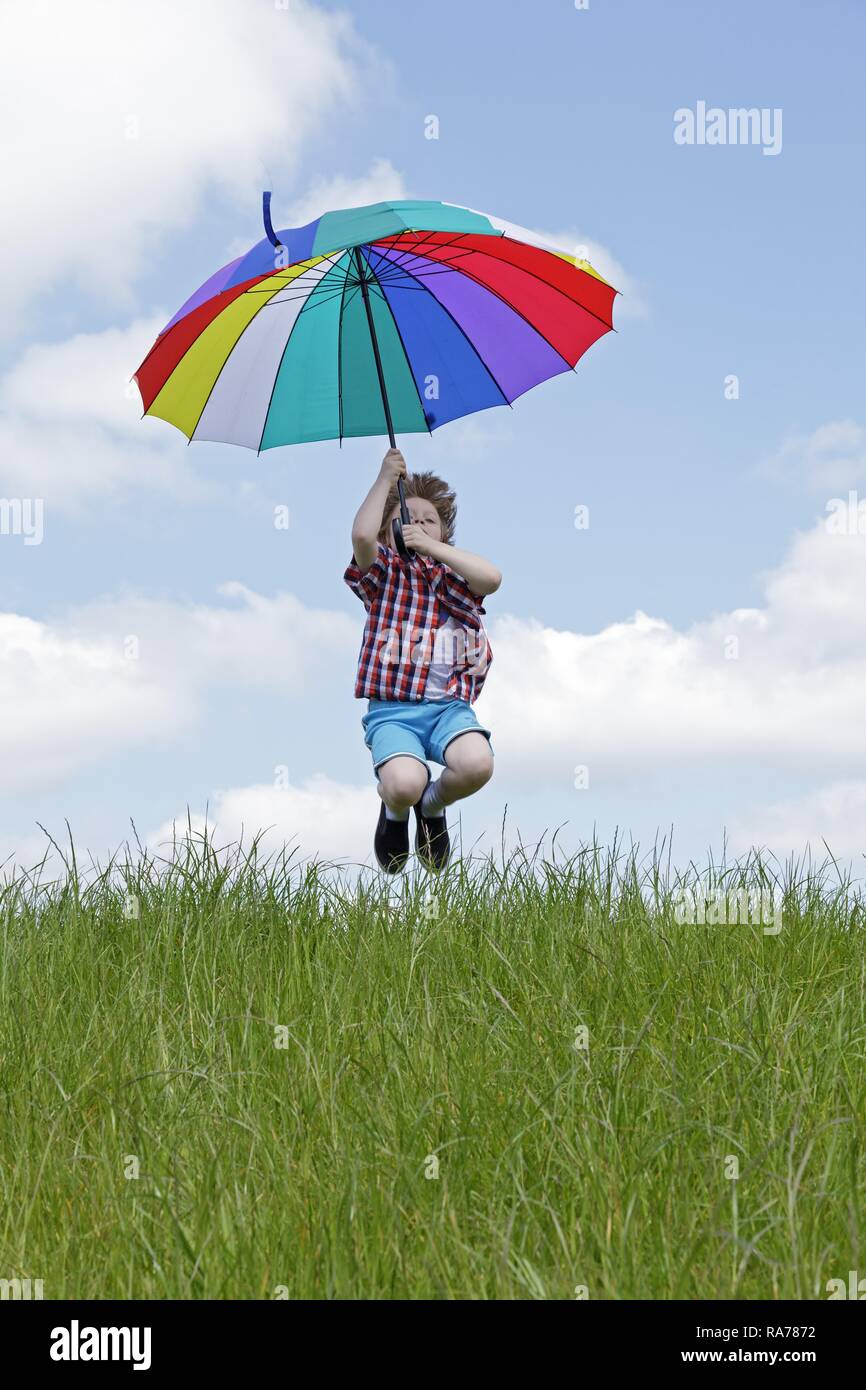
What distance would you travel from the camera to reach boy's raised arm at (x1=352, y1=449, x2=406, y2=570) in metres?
5.66

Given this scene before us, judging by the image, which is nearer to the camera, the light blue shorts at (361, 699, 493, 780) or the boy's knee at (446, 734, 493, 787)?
the boy's knee at (446, 734, 493, 787)

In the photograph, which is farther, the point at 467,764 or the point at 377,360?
the point at 467,764

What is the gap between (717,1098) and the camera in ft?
10.0

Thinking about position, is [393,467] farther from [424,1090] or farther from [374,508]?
[424,1090]

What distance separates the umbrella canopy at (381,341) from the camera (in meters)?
5.92

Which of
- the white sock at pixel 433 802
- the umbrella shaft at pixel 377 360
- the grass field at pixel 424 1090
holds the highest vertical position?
the umbrella shaft at pixel 377 360

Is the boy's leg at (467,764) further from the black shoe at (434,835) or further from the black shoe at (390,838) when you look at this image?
the black shoe at (390,838)

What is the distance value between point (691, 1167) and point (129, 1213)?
4.07 ft

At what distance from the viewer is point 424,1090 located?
10.2 feet

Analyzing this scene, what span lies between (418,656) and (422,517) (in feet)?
2.32

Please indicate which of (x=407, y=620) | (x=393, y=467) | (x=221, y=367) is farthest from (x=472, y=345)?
(x=407, y=620)

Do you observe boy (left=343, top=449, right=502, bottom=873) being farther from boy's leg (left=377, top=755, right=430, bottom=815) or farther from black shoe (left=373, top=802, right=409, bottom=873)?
black shoe (left=373, top=802, right=409, bottom=873)

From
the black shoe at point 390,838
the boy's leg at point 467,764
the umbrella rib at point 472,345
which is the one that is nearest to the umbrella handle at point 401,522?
the umbrella rib at point 472,345

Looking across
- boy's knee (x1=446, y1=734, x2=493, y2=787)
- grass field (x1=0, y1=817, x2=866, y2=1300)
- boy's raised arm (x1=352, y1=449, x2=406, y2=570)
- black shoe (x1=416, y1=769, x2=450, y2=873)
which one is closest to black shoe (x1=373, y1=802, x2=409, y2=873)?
black shoe (x1=416, y1=769, x2=450, y2=873)
